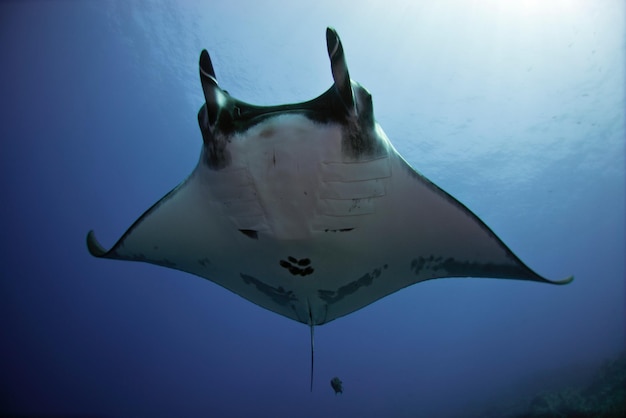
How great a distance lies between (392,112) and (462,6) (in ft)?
11.2

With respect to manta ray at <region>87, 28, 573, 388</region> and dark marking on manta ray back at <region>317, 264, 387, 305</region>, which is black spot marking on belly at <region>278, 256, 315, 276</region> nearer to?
manta ray at <region>87, 28, 573, 388</region>

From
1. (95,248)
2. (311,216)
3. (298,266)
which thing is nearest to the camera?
(311,216)

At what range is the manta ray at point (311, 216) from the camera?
1751 mm

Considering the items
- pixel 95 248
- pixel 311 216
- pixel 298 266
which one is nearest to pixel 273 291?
pixel 298 266

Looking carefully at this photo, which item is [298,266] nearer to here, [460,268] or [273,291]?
[273,291]

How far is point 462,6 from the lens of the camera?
7.83m

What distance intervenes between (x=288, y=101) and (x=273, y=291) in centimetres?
877

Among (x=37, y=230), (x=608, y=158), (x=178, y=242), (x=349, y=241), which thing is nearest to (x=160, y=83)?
(x=37, y=230)

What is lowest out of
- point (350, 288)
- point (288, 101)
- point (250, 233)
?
point (350, 288)

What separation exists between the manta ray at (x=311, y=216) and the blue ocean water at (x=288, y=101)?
283 inches

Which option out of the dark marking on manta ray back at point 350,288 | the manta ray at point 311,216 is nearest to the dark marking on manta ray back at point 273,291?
the manta ray at point 311,216

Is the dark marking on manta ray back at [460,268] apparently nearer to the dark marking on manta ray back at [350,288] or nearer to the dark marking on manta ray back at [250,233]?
the dark marking on manta ray back at [350,288]

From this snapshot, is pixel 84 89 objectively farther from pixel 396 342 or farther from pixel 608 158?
pixel 396 342

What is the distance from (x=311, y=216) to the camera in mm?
2066
